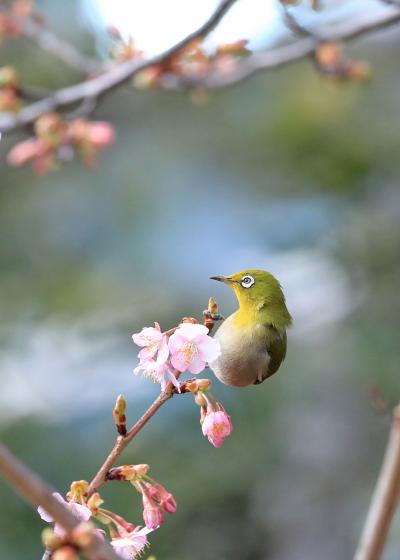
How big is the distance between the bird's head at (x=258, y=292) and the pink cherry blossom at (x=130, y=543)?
0.25m

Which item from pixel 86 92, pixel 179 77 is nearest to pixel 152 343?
pixel 86 92

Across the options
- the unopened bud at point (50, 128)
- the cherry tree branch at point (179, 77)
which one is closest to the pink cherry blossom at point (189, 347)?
the cherry tree branch at point (179, 77)

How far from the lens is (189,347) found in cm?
75

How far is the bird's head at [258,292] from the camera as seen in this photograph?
86 cm

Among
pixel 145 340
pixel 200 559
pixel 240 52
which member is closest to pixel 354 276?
pixel 200 559

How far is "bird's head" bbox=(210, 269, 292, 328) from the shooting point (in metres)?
0.86

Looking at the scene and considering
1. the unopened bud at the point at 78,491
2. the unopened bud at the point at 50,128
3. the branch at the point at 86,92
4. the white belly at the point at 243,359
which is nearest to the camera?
the unopened bud at the point at 78,491

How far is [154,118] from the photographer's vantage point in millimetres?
4523

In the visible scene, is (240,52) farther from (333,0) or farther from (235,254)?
(235,254)

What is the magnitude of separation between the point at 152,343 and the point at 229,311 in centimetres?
201

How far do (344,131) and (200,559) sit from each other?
1948mm

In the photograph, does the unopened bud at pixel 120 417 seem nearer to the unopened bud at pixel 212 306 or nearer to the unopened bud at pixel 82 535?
the unopened bud at pixel 212 306

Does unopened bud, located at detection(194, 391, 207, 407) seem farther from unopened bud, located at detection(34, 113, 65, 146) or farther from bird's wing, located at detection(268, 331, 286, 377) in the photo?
unopened bud, located at detection(34, 113, 65, 146)

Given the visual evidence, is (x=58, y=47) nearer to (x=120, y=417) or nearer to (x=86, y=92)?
(x=86, y=92)
